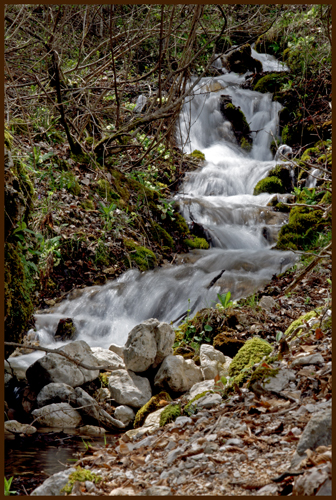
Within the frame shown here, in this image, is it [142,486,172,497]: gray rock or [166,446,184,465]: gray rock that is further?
[166,446,184,465]: gray rock

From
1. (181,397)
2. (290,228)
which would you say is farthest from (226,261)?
(181,397)

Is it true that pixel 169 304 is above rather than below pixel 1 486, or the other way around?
below

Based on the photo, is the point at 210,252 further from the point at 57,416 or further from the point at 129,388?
the point at 57,416

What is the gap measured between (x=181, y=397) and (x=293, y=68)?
14224 millimetres

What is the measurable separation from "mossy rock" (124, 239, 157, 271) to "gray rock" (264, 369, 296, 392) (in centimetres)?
506

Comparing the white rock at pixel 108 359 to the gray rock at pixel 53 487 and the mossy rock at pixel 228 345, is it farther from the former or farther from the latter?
the gray rock at pixel 53 487

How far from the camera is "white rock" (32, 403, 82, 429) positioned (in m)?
→ 4.15

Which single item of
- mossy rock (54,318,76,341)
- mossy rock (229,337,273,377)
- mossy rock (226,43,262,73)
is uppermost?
mossy rock (226,43,262,73)

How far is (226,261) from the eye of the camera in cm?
840

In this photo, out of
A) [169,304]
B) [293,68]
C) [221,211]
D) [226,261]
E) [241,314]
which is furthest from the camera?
[293,68]

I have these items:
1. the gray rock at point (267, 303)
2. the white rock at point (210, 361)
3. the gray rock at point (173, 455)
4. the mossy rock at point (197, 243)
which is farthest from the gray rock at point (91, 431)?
the mossy rock at point (197, 243)

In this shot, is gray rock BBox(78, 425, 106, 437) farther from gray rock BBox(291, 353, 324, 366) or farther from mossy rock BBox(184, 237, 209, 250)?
mossy rock BBox(184, 237, 209, 250)

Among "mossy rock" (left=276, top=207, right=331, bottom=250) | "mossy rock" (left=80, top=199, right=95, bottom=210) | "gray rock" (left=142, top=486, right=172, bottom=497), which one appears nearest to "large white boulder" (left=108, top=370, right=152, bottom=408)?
"gray rock" (left=142, top=486, right=172, bottom=497)

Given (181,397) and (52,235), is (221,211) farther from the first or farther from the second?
(181,397)
